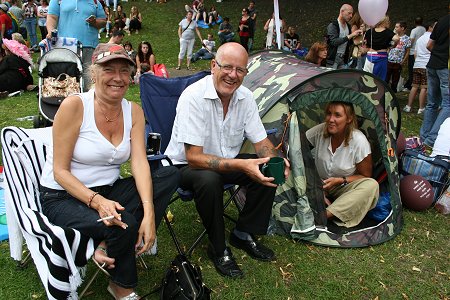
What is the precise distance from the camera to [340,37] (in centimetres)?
709

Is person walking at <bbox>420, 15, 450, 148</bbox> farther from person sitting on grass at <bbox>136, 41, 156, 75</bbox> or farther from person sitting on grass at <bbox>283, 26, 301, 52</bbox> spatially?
person sitting on grass at <bbox>283, 26, 301, 52</bbox>

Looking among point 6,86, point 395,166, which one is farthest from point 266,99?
point 6,86

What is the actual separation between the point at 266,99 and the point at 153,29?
1414cm

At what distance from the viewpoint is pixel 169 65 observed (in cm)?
1181

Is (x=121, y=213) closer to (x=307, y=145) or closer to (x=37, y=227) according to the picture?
(x=37, y=227)

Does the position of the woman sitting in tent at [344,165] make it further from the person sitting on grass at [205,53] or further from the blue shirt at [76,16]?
the person sitting on grass at [205,53]

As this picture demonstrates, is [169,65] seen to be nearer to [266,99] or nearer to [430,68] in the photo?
[430,68]

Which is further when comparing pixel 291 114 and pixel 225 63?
pixel 291 114

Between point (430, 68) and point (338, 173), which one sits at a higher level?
point (430, 68)

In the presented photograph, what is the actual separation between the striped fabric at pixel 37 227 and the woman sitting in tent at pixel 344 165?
86.1 inches

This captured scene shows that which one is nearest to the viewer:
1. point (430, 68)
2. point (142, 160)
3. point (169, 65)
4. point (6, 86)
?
point (142, 160)

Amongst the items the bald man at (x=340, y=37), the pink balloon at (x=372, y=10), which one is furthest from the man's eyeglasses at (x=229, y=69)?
the bald man at (x=340, y=37)

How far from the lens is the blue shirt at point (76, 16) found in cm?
491

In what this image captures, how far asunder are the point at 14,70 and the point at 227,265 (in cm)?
654
